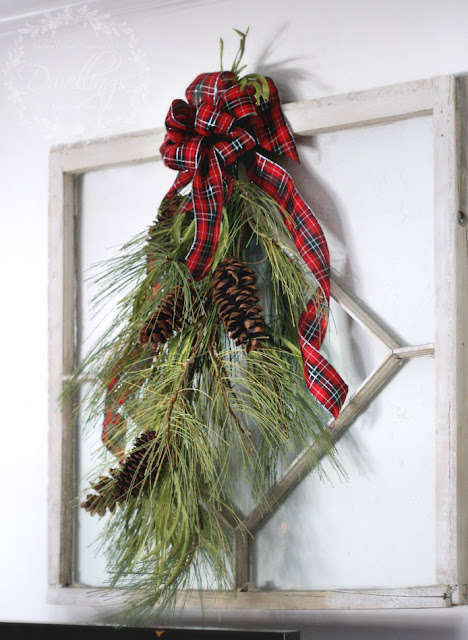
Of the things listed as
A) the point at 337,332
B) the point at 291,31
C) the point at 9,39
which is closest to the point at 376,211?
the point at 337,332

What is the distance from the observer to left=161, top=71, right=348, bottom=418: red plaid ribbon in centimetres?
109

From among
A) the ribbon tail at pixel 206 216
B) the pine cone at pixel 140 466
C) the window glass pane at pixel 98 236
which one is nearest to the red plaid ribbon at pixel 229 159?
the ribbon tail at pixel 206 216

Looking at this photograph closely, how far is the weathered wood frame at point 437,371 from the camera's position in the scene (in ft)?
3.31

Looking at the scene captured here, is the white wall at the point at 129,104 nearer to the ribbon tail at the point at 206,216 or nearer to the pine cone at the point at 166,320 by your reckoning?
the ribbon tail at the point at 206,216

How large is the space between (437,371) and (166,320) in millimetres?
319

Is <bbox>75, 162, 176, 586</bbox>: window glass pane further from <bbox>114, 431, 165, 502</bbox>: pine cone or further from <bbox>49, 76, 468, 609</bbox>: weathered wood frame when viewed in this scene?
<bbox>114, 431, 165, 502</bbox>: pine cone

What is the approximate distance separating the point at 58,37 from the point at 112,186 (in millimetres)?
263

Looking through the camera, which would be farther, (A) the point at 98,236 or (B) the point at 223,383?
(A) the point at 98,236

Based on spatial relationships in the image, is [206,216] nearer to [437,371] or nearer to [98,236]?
[98,236]

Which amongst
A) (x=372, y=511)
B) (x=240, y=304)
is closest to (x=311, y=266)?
(x=240, y=304)

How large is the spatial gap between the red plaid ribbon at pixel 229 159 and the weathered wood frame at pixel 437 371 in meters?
0.04

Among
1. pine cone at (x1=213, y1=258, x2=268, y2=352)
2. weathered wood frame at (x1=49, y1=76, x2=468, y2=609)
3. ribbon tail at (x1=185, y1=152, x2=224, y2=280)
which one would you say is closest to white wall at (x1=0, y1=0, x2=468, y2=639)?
weathered wood frame at (x1=49, y1=76, x2=468, y2=609)

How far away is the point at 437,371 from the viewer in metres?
1.03

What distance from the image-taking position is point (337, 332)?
3.63ft
